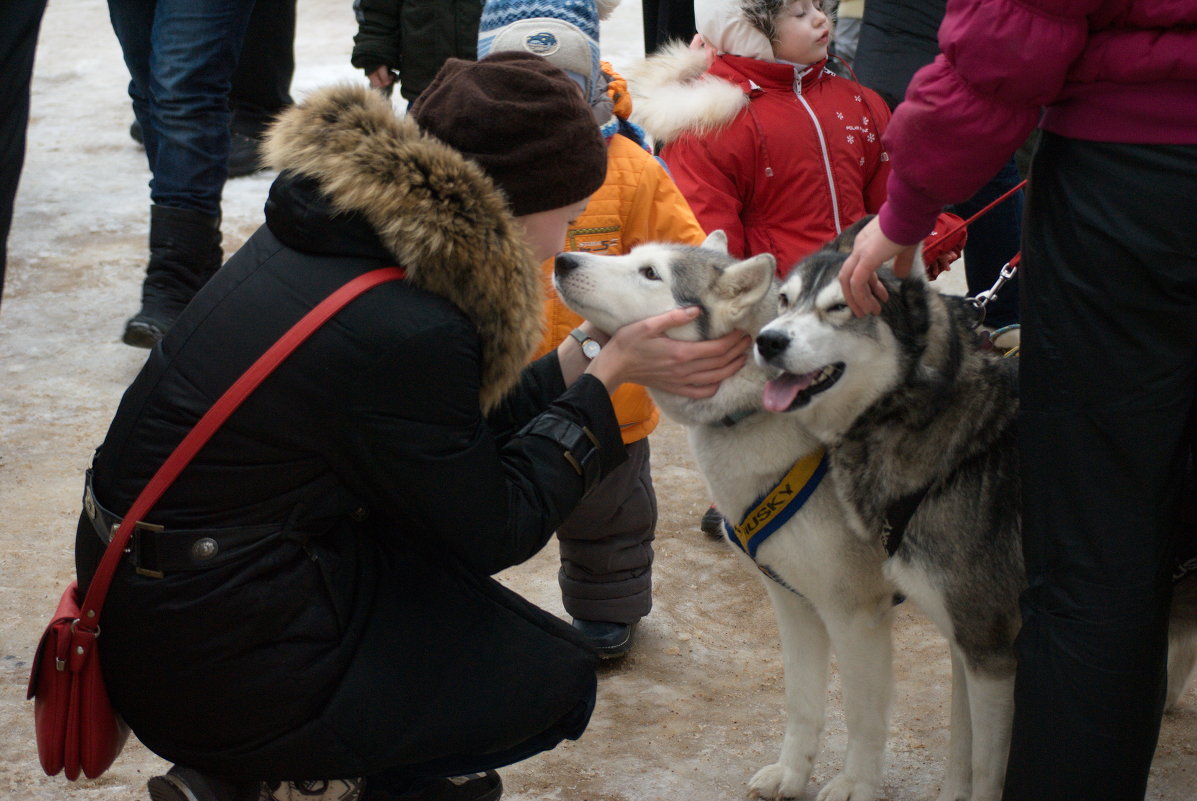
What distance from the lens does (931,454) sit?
2424 millimetres

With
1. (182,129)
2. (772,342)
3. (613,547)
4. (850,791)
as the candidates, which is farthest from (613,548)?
(182,129)

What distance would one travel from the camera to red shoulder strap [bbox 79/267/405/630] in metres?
2.03

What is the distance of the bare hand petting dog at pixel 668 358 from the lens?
2.46m

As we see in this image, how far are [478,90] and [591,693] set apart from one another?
4.02 feet

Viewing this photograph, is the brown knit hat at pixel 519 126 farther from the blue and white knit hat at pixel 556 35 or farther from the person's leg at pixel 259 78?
the person's leg at pixel 259 78

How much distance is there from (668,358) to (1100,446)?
0.90m

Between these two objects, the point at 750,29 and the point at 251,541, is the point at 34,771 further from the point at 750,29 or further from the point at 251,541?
the point at 750,29

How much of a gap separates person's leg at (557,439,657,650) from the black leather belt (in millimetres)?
1394

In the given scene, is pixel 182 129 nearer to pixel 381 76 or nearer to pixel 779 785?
pixel 381 76

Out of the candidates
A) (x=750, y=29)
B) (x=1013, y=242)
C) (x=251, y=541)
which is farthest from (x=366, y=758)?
(x=1013, y=242)

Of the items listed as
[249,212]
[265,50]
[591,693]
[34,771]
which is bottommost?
[249,212]

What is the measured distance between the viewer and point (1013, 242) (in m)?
4.71

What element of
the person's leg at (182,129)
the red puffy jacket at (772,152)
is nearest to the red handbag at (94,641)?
the red puffy jacket at (772,152)

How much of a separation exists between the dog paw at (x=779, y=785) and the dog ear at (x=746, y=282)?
42.9 inches
